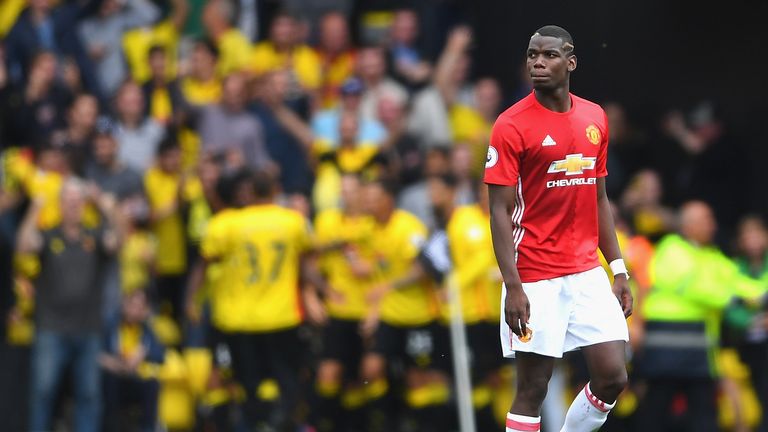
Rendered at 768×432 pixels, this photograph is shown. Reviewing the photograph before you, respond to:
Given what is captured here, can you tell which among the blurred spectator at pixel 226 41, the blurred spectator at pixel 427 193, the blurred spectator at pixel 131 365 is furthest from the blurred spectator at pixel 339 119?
the blurred spectator at pixel 131 365

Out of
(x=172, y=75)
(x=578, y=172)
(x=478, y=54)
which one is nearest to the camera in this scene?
(x=578, y=172)

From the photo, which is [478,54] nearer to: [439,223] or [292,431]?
[439,223]

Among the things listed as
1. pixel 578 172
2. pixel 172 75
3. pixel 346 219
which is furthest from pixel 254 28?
pixel 578 172

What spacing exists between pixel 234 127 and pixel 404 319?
8.58 ft

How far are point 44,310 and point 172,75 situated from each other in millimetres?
3419

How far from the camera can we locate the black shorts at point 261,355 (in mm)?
13672

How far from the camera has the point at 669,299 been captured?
14375 millimetres

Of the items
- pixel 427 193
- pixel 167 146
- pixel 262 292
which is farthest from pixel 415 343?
pixel 167 146

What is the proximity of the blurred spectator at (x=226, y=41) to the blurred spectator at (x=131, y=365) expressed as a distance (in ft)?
10.4

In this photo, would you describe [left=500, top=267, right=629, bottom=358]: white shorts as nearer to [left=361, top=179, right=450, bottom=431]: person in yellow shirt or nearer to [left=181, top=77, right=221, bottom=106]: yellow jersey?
[left=361, top=179, right=450, bottom=431]: person in yellow shirt

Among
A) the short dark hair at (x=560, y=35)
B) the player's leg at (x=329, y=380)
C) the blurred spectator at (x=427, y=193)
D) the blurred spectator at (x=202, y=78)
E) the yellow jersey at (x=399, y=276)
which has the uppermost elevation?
the short dark hair at (x=560, y=35)

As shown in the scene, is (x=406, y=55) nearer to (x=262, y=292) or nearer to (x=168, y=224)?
(x=168, y=224)

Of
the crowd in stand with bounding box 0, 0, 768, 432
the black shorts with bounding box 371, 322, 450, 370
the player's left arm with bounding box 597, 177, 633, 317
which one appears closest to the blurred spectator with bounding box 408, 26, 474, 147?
the crowd in stand with bounding box 0, 0, 768, 432

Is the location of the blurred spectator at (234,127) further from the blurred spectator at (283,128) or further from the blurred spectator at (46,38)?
the blurred spectator at (46,38)
